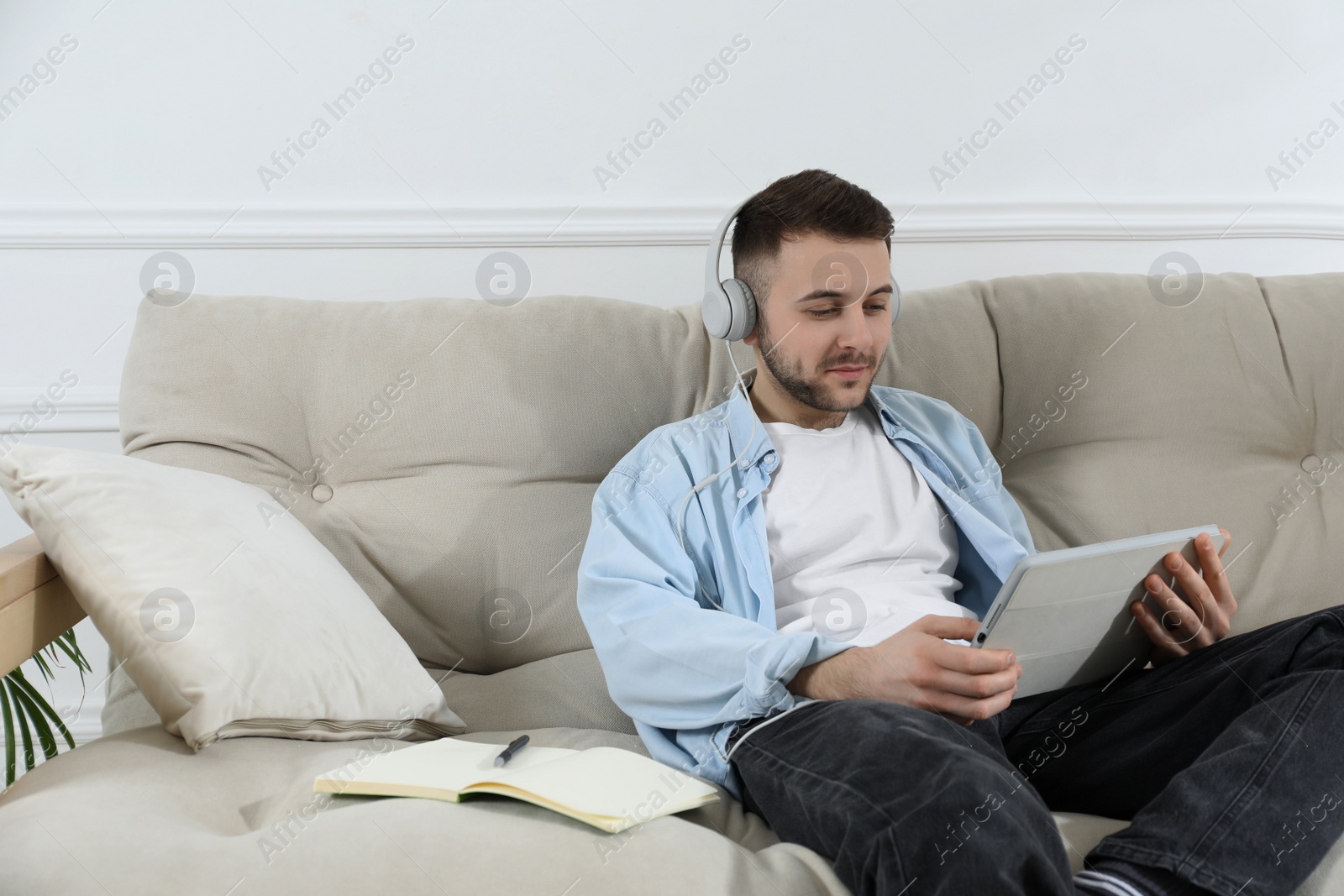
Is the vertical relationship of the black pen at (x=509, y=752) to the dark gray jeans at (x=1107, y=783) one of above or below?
below

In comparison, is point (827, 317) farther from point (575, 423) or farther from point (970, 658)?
point (970, 658)

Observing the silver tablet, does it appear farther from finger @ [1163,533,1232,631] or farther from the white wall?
the white wall

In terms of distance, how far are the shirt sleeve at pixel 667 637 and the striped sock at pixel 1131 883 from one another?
275mm

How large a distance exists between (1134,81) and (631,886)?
1801mm

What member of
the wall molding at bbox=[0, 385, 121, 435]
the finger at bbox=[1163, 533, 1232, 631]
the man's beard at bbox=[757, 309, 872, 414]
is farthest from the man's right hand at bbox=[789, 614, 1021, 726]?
the wall molding at bbox=[0, 385, 121, 435]

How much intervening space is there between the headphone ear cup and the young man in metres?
0.02

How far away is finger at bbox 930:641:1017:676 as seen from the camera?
805 mm

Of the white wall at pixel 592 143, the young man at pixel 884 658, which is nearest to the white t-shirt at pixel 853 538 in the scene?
the young man at pixel 884 658

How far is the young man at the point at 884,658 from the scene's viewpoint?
704 millimetres

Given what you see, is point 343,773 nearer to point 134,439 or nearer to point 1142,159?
point 134,439

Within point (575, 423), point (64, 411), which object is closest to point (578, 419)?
point (575, 423)

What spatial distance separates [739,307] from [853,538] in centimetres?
31

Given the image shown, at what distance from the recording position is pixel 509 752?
86 cm

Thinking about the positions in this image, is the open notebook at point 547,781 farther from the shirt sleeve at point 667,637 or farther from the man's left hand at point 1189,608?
the man's left hand at point 1189,608
